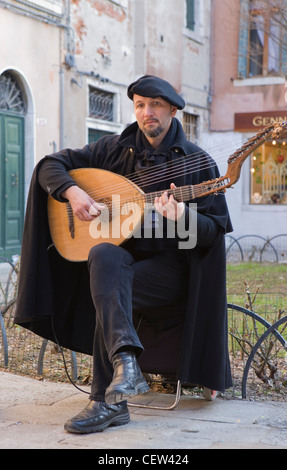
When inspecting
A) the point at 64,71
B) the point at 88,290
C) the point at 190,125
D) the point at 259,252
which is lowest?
the point at 259,252

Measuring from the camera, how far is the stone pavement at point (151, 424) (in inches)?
124

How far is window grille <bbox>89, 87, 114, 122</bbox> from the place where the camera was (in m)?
13.1

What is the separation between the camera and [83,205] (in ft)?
12.0

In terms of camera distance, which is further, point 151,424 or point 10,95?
point 10,95

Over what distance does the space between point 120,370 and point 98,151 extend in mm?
1361

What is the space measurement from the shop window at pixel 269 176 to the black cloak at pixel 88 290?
13.4 m

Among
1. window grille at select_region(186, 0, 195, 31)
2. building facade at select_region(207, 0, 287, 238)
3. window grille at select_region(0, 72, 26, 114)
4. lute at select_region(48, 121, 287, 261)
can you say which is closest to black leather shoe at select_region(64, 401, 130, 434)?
lute at select_region(48, 121, 287, 261)

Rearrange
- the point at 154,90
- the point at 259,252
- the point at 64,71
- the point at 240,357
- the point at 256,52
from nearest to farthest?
the point at 154,90 → the point at 240,357 → the point at 64,71 → the point at 259,252 → the point at 256,52

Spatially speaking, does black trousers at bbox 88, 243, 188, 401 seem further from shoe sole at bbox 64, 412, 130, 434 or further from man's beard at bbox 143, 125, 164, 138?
man's beard at bbox 143, 125, 164, 138

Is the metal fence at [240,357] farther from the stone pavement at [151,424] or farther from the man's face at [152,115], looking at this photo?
the man's face at [152,115]

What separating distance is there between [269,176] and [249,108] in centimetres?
171

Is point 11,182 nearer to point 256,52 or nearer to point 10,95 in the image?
point 10,95

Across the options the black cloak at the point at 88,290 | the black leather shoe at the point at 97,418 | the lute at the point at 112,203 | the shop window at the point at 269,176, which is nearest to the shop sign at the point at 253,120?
the shop window at the point at 269,176

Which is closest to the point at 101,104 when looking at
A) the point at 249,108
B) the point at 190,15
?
the point at 190,15
